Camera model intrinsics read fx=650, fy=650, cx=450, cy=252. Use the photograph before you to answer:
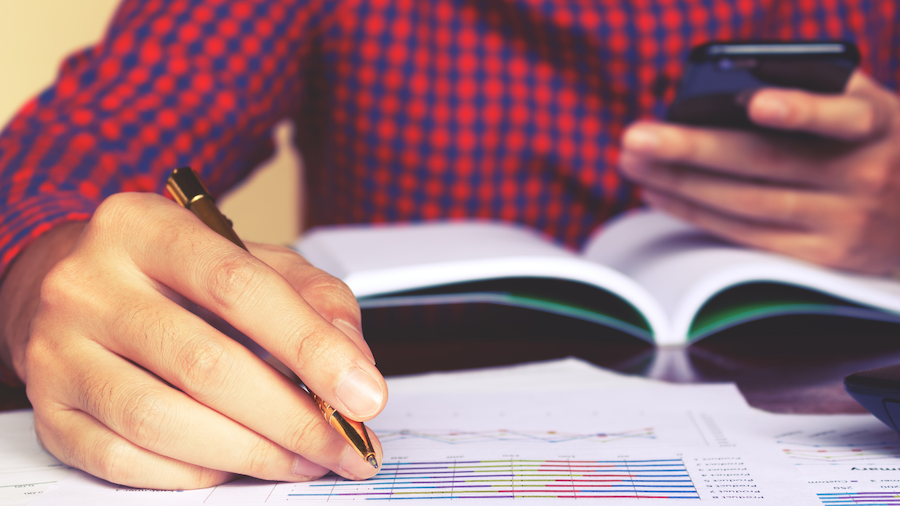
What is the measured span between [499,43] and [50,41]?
1546 mm

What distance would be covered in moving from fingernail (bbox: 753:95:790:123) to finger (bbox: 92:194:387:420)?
1.54 ft

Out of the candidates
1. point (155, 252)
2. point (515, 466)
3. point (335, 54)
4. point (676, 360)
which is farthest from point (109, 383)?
point (335, 54)

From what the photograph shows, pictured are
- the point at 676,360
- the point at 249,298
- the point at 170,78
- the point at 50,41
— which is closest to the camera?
the point at 249,298

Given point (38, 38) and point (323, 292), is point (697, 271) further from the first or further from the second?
point (38, 38)

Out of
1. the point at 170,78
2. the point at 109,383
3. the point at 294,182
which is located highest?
the point at 170,78

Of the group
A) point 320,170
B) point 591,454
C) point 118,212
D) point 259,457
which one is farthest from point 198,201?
point 320,170

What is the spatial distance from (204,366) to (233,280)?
0.04 m

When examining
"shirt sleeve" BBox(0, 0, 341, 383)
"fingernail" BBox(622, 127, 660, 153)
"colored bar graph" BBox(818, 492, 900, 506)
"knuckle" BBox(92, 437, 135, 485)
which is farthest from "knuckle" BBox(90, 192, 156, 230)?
"fingernail" BBox(622, 127, 660, 153)

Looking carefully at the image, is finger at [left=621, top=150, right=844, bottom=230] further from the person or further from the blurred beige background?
the blurred beige background

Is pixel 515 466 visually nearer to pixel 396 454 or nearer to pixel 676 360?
A: pixel 396 454

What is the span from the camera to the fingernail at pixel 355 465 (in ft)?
0.99

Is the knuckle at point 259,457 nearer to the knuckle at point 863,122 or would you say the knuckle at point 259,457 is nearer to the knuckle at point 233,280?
the knuckle at point 233,280

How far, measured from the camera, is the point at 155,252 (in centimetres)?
31

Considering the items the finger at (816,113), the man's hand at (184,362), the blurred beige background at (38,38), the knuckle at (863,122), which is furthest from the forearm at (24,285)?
the blurred beige background at (38,38)
